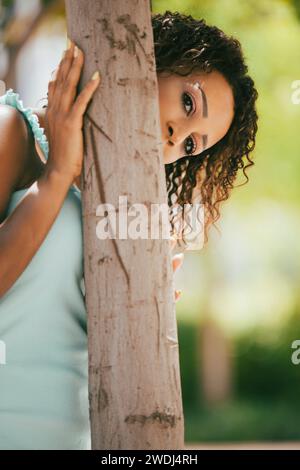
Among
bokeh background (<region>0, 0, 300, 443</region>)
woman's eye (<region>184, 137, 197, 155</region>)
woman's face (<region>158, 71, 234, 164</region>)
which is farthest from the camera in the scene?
bokeh background (<region>0, 0, 300, 443</region>)

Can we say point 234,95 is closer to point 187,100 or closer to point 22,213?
point 187,100

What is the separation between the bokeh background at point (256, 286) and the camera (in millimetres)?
9602

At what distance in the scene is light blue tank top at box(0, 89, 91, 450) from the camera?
1.99 metres

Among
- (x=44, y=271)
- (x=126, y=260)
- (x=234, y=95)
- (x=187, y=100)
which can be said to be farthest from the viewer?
(x=234, y=95)

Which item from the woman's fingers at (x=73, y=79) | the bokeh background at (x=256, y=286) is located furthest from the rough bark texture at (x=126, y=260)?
the bokeh background at (x=256, y=286)

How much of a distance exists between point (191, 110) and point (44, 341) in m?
0.75

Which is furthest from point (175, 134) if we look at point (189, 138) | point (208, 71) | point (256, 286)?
point (256, 286)

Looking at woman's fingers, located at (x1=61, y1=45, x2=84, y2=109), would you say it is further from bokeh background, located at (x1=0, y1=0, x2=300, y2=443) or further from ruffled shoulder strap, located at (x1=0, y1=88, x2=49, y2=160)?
bokeh background, located at (x1=0, y1=0, x2=300, y2=443)

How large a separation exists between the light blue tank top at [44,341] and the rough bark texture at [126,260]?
4.3 inches

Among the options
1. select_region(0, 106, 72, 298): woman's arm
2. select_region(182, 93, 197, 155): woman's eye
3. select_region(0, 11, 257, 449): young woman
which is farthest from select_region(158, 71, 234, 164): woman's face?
select_region(0, 106, 72, 298): woman's arm

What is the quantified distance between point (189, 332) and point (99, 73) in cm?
925

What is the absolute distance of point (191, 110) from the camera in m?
2.35

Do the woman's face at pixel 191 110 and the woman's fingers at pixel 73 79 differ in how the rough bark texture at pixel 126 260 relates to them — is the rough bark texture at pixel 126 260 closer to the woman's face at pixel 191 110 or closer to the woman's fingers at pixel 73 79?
the woman's fingers at pixel 73 79

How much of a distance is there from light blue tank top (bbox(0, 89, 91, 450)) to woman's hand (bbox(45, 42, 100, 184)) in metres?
0.13
